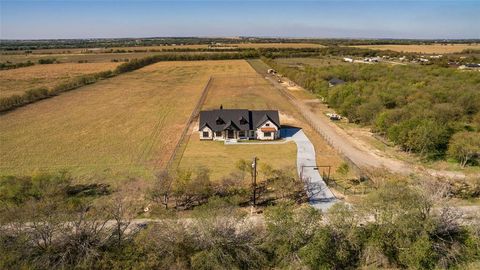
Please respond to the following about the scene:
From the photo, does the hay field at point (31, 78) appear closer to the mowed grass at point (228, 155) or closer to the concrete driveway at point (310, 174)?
the mowed grass at point (228, 155)

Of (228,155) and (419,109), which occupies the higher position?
(419,109)

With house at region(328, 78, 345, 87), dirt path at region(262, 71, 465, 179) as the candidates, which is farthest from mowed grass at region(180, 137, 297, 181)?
house at region(328, 78, 345, 87)

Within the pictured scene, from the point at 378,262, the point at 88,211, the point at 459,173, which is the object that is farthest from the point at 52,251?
the point at 459,173

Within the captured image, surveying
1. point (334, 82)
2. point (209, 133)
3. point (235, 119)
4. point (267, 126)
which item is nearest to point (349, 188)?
point (267, 126)

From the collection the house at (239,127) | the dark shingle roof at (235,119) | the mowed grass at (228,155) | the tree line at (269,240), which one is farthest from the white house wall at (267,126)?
the tree line at (269,240)

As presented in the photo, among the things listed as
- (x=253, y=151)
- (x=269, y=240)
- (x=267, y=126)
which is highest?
(x=267, y=126)

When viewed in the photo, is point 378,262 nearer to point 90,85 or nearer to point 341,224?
point 341,224

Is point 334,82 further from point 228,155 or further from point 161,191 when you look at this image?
point 161,191
